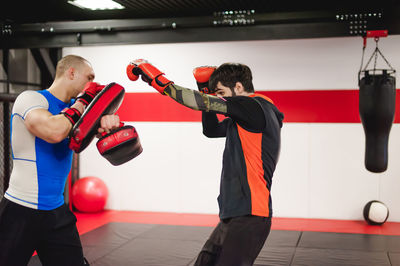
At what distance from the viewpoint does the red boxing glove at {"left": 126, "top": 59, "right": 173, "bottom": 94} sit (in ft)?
6.89

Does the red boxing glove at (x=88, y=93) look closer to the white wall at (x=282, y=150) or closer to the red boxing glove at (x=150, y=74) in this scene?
the red boxing glove at (x=150, y=74)

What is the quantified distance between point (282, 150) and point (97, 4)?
290 centimetres

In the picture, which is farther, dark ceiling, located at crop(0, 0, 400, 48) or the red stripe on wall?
the red stripe on wall

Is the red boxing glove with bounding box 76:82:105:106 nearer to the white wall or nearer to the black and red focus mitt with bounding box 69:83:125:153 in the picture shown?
the black and red focus mitt with bounding box 69:83:125:153

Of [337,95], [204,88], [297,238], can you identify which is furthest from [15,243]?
[337,95]

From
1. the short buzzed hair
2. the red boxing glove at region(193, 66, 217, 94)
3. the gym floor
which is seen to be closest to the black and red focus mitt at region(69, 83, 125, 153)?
the short buzzed hair

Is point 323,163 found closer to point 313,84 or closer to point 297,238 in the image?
point 313,84

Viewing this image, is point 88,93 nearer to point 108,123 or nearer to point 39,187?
point 108,123

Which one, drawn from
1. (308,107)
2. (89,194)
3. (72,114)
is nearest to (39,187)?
(72,114)

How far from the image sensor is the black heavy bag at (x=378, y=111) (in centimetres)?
410

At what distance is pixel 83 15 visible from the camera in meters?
5.55

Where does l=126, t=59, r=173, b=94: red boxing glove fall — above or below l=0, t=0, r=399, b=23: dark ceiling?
below

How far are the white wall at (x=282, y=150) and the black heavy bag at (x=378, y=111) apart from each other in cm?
125

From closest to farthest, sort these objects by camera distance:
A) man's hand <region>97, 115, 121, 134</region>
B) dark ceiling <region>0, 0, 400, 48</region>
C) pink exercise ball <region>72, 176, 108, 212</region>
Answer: man's hand <region>97, 115, 121, 134</region> → dark ceiling <region>0, 0, 400, 48</region> → pink exercise ball <region>72, 176, 108, 212</region>
